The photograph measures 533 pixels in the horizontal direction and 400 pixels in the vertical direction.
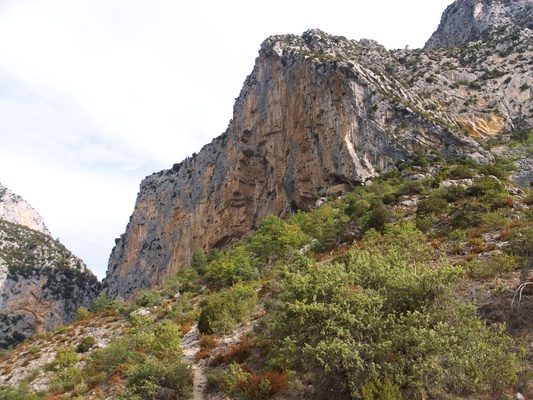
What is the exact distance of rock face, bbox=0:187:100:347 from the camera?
6769 centimetres

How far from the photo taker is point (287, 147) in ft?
163

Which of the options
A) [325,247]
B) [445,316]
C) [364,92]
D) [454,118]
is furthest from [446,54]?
[445,316]

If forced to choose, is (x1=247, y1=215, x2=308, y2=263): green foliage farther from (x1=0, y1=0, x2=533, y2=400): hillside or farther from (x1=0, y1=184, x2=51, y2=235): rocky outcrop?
(x1=0, y1=184, x2=51, y2=235): rocky outcrop

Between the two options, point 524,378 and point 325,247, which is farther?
point 325,247

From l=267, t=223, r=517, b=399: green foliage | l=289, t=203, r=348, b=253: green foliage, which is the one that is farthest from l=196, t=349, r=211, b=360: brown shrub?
l=289, t=203, r=348, b=253: green foliage

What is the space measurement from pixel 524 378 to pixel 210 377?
25.2 ft

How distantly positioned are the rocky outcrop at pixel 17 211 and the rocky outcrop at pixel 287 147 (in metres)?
35.5

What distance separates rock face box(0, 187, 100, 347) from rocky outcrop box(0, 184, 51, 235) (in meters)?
3.84

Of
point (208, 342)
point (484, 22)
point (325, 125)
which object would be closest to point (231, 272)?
point (208, 342)

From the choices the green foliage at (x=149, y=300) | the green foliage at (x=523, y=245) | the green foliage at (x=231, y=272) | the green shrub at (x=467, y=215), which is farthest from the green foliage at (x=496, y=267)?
the green foliage at (x=149, y=300)

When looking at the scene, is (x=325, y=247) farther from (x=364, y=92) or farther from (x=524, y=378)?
(x=364, y=92)

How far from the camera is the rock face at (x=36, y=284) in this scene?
222ft

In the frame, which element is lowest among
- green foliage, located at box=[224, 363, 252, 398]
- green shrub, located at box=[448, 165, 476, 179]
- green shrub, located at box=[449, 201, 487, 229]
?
green foliage, located at box=[224, 363, 252, 398]

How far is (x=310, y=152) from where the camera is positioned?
149 feet
